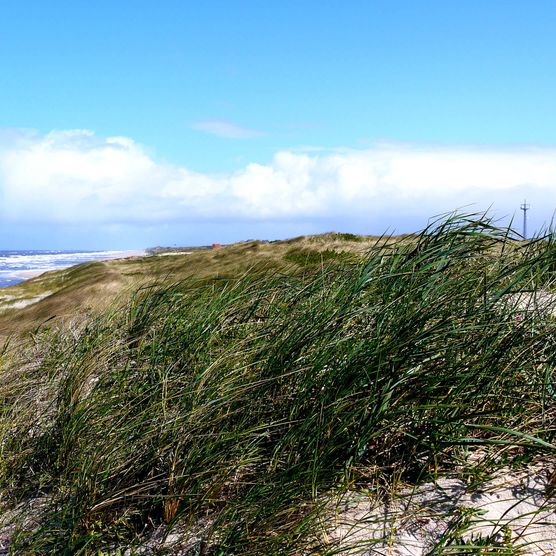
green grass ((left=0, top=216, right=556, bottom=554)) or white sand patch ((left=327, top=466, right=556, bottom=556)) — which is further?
green grass ((left=0, top=216, right=556, bottom=554))

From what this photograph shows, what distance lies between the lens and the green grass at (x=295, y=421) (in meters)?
3.74

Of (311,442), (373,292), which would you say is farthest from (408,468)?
(373,292)

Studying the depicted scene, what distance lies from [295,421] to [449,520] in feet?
3.56

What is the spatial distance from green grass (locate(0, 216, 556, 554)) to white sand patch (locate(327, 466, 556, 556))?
120 mm

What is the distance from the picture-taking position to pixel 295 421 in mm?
3793

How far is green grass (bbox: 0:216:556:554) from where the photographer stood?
3.74 meters

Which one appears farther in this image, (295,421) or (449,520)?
(295,421)

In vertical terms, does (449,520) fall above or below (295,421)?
below

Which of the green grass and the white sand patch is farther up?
the green grass

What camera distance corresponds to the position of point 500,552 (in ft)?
10.9

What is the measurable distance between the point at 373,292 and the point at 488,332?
3.28ft

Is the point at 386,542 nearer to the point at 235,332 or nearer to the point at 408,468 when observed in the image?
the point at 408,468

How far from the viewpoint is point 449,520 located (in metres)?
3.68

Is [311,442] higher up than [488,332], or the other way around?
[488,332]
